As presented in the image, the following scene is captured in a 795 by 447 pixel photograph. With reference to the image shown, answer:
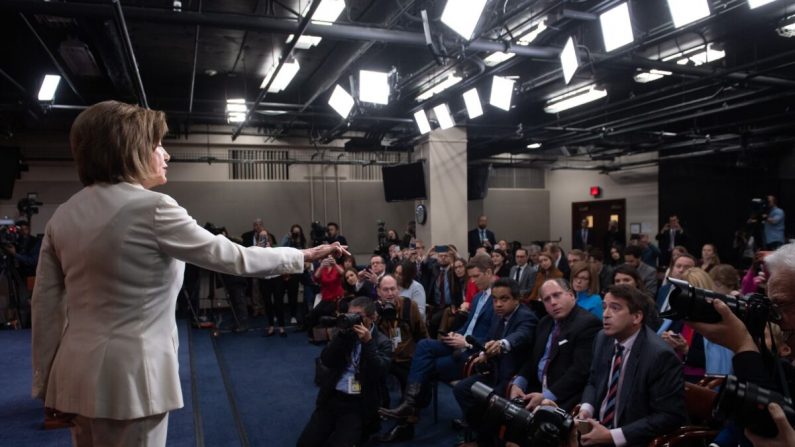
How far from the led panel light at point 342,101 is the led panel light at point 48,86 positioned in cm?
359

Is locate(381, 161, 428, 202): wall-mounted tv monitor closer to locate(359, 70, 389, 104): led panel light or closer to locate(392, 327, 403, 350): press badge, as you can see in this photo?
locate(359, 70, 389, 104): led panel light

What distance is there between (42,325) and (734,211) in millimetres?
14041

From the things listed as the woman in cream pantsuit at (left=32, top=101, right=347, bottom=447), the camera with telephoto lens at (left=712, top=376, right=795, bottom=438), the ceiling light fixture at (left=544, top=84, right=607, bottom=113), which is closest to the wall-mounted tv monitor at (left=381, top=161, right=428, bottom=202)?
the ceiling light fixture at (left=544, top=84, right=607, bottom=113)

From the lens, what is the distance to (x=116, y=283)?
113 cm

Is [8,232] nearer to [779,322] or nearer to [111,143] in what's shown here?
[111,143]

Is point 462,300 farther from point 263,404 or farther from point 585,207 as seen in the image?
point 585,207

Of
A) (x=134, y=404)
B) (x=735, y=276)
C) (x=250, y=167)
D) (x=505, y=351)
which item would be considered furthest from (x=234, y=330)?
(x=134, y=404)

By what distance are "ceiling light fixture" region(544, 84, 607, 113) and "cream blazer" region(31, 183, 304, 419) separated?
7897 mm

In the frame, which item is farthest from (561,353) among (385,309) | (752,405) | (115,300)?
(115,300)

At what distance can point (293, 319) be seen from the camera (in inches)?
319

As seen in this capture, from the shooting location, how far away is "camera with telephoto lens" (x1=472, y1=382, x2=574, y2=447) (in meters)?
1.67

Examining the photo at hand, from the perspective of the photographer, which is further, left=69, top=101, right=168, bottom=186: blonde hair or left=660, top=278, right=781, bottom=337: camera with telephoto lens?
left=660, top=278, right=781, bottom=337: camera with telephoto lens

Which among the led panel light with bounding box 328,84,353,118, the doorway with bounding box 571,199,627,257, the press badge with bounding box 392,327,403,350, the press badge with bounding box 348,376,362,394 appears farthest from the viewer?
the doorway with bounding box 571,199,627,257

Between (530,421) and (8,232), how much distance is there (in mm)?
7503
